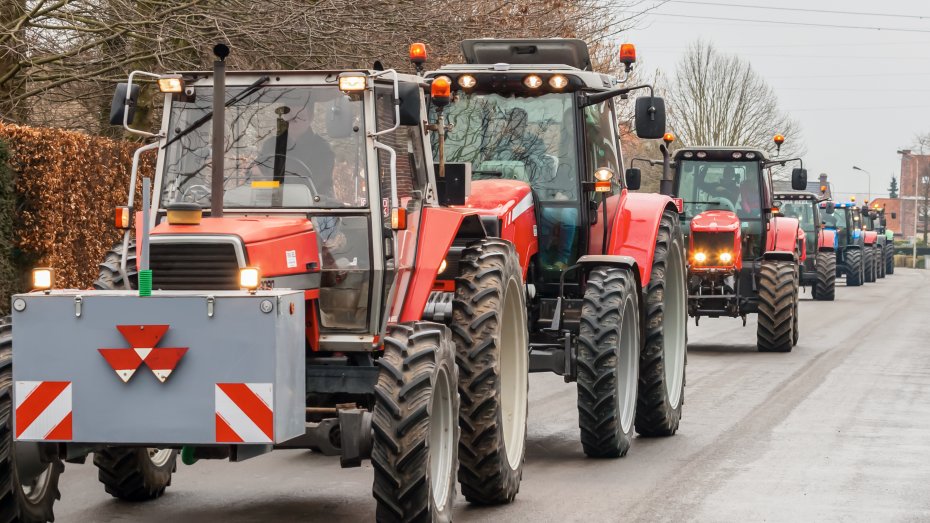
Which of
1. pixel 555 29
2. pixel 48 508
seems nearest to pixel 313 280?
pixel 48 508

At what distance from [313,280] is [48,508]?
5.60ft

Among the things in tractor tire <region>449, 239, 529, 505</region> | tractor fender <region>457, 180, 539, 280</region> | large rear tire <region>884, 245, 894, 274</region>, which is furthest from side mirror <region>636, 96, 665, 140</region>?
large rear tire <region>884, 245, 894, 274</region>

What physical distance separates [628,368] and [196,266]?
4.57 m

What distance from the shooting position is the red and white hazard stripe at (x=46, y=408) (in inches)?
249

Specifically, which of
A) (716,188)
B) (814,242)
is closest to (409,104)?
(716,188)

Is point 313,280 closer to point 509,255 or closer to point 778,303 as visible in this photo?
point 509,255

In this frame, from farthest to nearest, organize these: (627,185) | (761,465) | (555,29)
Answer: (555,29), (627,185), (761,465)

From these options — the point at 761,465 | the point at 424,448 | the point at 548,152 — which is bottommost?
the point at 761,465

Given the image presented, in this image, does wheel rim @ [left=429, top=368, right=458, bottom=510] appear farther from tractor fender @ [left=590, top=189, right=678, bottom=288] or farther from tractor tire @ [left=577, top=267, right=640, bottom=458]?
tractor fender @ [left=590, top=189, right=678, bottom=288]

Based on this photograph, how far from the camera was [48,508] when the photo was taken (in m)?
6.93

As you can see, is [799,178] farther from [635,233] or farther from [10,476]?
[10,476]

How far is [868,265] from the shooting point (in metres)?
48.6

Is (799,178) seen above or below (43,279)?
above

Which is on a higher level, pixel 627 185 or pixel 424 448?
pixel 627 185
